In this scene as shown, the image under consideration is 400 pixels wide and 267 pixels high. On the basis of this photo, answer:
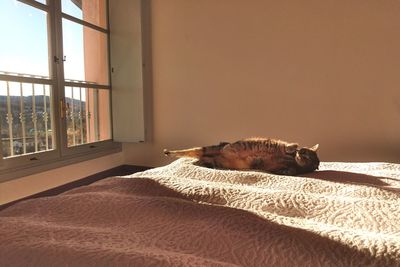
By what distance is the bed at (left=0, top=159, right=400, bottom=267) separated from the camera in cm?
49

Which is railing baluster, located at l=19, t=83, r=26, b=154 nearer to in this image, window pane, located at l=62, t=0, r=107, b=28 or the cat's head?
window pane, located at l=62, t=0, r=107, b=28

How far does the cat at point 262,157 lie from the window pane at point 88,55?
2010 mm

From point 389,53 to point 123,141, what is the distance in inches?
90.8

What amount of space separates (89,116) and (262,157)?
240 cm

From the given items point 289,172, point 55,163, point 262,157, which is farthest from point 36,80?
point 289,172

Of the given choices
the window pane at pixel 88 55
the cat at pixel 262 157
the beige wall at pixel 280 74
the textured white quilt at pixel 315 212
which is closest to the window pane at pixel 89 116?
the window pane at pixel 88 55

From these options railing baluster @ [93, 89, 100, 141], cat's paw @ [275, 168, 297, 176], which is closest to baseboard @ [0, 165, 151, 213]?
railing baluster @ [93, 89, 100, 141]

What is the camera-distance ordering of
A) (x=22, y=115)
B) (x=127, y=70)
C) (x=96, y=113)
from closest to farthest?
(x=22, y=115), (x=127, y=70), (x=96, y=113)

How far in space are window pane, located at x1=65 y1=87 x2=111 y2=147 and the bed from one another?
230cm

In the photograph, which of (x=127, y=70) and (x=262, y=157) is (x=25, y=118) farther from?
(x=262, y=157)

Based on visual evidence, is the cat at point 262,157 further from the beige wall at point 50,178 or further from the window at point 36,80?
the window at point 36,80

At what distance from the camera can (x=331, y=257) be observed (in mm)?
492

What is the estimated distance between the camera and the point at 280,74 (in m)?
2.50

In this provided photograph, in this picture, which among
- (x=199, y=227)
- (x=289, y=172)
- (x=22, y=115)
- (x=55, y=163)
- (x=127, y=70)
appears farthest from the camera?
(x=127, y=70)
